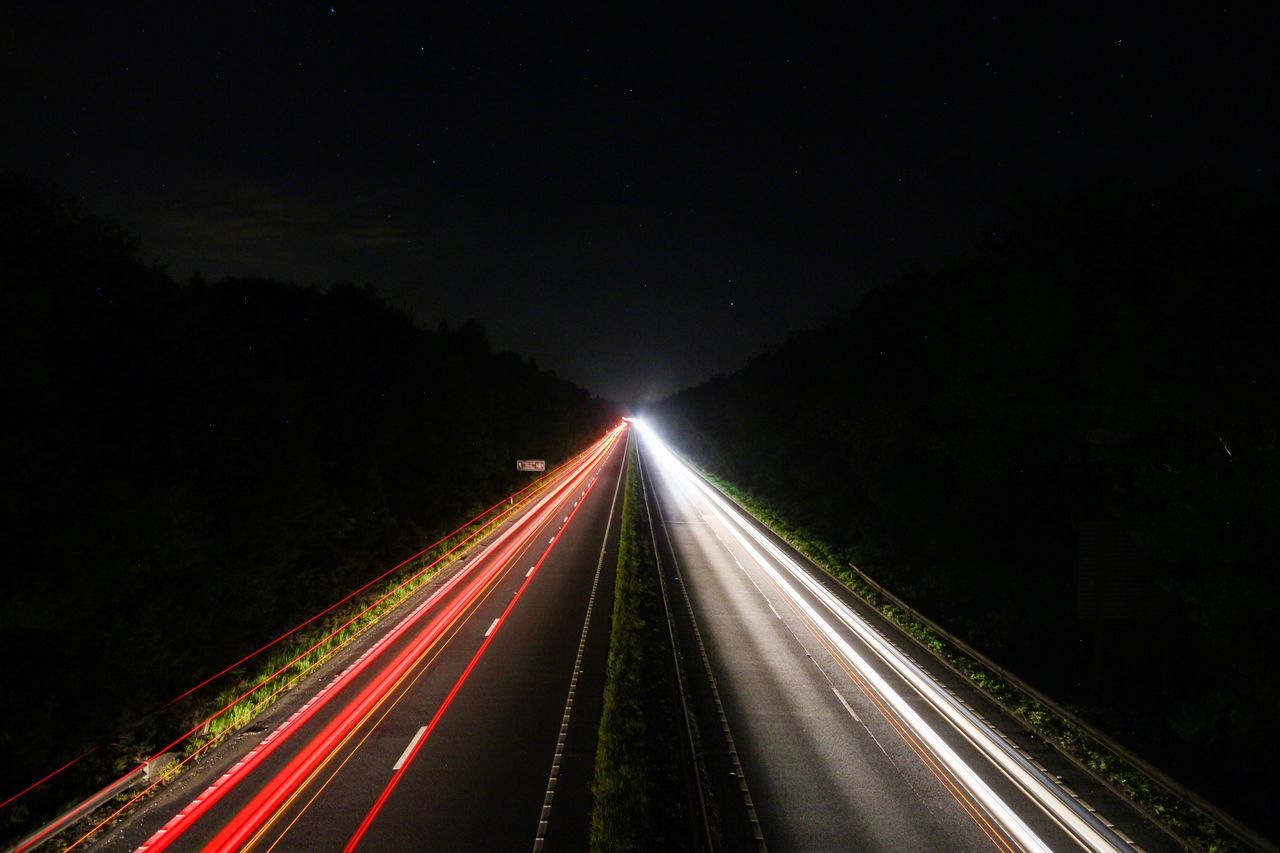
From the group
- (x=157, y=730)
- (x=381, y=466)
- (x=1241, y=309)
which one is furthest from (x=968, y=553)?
(x=381, y=466)

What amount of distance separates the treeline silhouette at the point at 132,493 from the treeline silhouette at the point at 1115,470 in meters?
21.1

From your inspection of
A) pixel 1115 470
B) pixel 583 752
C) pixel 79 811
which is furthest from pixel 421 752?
pixel 1115 470

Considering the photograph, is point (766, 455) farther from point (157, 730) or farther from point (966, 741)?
point (157, 730)

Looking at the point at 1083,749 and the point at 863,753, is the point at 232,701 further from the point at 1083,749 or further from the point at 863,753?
the point at 1083,749

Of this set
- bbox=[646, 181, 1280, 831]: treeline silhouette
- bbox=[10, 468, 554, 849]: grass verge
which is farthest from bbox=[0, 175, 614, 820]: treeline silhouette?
bbox=[646, 181, 1280, 831]: treeline silhouette

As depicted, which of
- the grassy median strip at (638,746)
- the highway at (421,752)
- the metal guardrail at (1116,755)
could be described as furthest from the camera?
the grassy median strip at (638,746)

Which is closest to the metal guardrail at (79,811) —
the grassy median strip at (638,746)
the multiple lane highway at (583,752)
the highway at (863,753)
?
the multiple lane highway at (583,752)

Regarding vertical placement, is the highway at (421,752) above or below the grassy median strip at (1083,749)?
above

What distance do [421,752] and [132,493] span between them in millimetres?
8737

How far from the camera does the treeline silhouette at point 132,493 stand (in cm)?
1298

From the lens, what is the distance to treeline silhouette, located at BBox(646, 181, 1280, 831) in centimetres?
1337

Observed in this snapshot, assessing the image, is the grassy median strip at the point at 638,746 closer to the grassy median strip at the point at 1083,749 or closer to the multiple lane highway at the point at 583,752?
the multiple lane highway at the point at 583,752

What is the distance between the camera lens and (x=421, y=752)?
44.6 feet

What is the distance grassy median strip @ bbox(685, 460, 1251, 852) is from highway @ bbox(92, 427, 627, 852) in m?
9.34
